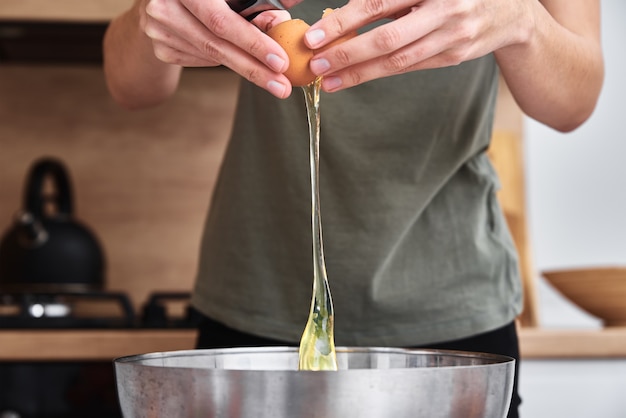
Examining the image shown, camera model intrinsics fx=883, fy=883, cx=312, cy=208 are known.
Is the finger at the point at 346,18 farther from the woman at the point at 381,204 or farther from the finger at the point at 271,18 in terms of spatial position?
the woman at the point at 381,204

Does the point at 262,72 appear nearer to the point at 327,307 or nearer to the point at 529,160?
the point at 327,307

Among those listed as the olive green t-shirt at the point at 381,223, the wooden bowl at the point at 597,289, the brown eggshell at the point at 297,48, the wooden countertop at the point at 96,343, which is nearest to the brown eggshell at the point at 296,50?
the brown eggshell at the point at 297,48

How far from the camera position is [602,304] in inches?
61.9

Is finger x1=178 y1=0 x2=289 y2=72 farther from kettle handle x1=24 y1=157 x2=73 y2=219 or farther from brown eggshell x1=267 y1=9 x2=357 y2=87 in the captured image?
kettle handle x1=24 y1=157 x2=73 y2=219

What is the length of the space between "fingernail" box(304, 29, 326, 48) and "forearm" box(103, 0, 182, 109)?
0.28 metres

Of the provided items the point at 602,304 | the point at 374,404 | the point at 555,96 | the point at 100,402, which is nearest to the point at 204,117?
the point at 100,402

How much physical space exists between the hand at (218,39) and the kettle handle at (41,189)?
100 cm

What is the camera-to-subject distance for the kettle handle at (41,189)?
160 centimetres

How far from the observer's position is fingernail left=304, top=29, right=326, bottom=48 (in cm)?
57

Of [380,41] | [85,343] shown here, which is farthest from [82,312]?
[380,41]

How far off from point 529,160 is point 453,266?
118 cm

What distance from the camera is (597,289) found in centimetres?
156

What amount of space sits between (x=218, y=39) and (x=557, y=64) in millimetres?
331

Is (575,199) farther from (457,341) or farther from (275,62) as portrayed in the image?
(275,62)
